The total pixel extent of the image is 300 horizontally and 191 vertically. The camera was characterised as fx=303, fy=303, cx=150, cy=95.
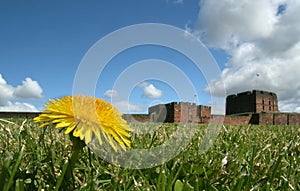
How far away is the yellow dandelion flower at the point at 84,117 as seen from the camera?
838 mm

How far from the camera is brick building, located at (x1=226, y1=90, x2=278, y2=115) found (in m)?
26.2

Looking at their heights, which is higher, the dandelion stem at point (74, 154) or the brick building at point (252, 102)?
the brick building at point (252, 102)

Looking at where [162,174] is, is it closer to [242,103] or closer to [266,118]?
[266,118]

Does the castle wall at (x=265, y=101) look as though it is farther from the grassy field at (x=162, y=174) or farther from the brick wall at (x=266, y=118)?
the grassy field at (x=162, y=174)

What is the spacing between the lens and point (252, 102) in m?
26.4

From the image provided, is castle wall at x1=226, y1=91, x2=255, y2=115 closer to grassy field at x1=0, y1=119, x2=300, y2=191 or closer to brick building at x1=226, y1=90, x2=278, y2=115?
brick building at x1=226, y1=90, x2=278, y2=115

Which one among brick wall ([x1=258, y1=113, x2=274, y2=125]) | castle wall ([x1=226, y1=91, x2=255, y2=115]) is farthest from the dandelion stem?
castle wall ([x1=226, y1=91, x2=255, y2=115])

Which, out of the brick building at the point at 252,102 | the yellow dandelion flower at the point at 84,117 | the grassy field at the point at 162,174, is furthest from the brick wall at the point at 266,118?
the yellow dandelion flower at the point at 84,117

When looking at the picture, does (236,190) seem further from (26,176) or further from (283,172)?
(26,176)

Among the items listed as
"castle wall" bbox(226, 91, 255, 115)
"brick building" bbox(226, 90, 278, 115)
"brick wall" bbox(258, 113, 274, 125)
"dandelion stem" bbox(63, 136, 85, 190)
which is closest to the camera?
"dandelion stem" bbox(63, 136, 85, 190)

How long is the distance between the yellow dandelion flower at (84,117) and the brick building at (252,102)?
26658mm

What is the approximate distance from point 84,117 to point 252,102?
2717cm

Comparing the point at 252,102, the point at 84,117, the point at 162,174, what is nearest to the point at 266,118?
the point at 252,102

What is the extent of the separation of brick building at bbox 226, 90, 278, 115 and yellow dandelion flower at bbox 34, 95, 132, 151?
1050 inches
